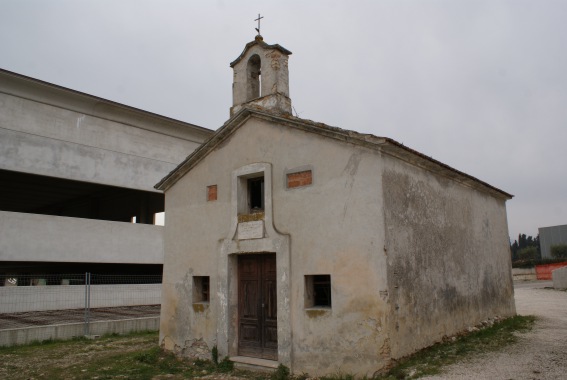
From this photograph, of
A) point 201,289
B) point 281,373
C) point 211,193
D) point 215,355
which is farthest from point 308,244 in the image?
point 201,289

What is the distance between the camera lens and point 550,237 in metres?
55.0

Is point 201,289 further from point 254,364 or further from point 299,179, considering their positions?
point 299,179

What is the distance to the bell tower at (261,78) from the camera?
33.8 ft

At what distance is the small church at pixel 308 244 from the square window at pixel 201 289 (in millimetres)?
26

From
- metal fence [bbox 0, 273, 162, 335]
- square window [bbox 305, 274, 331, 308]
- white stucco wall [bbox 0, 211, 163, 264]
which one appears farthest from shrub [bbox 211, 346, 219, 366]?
white stucco wall [bbox 0, 211, 163, 264]

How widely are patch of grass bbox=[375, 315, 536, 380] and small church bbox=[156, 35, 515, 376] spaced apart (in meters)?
0.21

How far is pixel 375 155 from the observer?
796cm

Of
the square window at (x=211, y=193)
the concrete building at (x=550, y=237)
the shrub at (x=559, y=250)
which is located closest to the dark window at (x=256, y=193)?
the square window at (x=211, y=193)

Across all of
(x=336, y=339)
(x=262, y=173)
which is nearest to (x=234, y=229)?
(x=262, y=173)

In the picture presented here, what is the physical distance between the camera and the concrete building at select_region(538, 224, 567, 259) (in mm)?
53047

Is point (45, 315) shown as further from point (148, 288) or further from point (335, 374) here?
point (335, 374)

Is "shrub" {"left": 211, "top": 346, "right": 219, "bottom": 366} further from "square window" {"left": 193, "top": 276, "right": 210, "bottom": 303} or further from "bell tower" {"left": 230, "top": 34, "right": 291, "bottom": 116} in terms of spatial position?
"bell tower" {"left": 230, "top": 34, "right": 291, "bottom": 116}

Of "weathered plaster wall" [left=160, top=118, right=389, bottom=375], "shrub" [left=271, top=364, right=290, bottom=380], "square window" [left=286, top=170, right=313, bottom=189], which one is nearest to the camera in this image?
"weathered plaster wall" [left=160, top=118, right=389, bottom=375]

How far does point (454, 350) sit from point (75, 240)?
1532 centimetres
